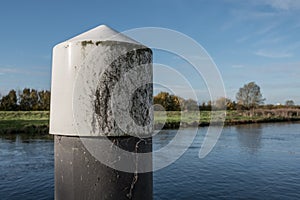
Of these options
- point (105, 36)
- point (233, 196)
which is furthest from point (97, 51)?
point (233, 196)

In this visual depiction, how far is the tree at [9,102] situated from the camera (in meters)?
45.3

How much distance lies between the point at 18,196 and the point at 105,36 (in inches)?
297

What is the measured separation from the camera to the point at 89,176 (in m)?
1.57

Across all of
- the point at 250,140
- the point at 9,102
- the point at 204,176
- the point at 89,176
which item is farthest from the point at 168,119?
the point at 9,102

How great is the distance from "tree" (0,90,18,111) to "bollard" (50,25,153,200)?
159 ft

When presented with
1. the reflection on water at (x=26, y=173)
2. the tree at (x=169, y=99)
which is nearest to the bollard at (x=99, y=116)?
the tree at (x=169, y=99)

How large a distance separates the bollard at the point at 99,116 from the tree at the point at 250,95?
64.4 metres

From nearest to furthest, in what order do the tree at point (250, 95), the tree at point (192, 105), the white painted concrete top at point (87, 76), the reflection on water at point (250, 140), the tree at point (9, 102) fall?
the white painted concrete top at point (87, 76) → the tree at point (192, 105) → the reflection on water at point (250, 140) → the tree at point (9, 102) → the tree at point (250, 95)

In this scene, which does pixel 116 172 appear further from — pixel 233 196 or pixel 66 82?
pixel 233 196

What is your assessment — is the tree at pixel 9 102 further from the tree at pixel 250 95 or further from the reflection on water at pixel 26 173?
the tree at pixel 250 95

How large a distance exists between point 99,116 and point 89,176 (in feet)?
1.09

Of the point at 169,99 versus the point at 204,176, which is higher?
the point at 169,99

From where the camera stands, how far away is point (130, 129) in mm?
1615

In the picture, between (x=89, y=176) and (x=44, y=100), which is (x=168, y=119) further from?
(x=44, y=100)
